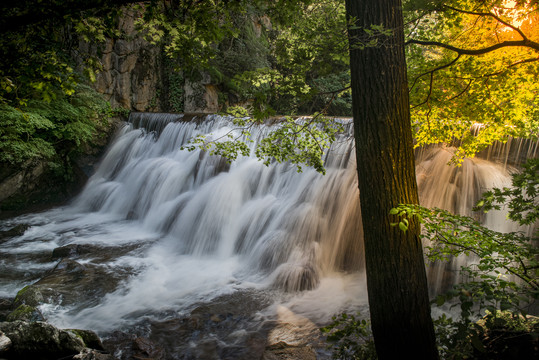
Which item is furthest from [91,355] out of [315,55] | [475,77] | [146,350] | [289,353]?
[475,77]

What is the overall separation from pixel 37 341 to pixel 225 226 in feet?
16.8

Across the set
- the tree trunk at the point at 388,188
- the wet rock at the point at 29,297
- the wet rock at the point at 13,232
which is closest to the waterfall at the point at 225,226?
the wet rock at the point at 13,232

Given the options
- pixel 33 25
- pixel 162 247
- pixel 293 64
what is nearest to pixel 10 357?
pixel 33 25

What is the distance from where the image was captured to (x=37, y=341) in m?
3.36

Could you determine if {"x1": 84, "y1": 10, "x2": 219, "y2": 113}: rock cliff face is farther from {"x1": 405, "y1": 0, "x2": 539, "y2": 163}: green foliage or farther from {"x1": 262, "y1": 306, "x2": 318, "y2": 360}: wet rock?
{"x1": 405, "y1": 0, "x2": 539, "y2": 163}: green foliage

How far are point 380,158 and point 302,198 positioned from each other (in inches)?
202

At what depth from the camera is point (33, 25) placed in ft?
9.04

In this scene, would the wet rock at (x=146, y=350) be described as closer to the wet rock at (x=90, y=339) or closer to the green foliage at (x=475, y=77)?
the wet rock at (x=90, y=339)

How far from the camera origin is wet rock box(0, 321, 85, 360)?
3.25 meters

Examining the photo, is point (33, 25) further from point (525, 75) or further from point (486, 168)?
point (486, 168)

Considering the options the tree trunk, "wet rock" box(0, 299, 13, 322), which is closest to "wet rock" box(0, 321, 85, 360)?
"wet rock" box(0, 299, 13, 322)

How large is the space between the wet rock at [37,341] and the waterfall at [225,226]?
145 cm

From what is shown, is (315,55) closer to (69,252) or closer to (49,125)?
(69,252)

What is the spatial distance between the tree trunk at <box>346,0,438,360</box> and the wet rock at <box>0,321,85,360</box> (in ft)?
10.7
